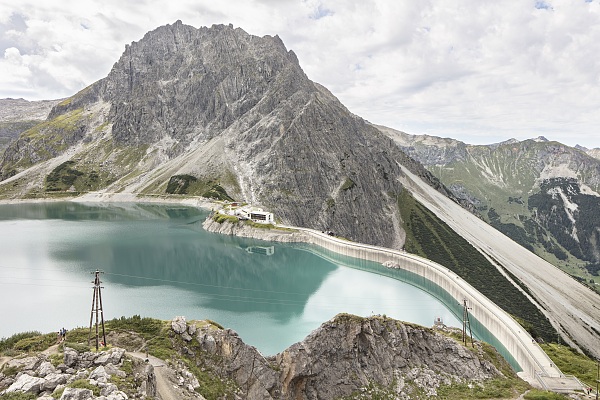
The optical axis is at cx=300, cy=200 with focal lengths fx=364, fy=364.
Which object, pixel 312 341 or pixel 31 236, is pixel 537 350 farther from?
pixel 31 236

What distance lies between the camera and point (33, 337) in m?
29.7

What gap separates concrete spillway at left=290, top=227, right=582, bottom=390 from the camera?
1585 inches

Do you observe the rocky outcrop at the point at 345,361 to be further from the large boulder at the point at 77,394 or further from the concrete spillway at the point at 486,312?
the large boulder at the point at 77,394

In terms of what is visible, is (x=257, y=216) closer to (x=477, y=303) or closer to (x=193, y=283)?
(x=193, y=283)

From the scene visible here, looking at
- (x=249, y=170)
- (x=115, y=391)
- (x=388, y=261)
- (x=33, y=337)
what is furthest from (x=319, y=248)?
(x=249, y=170)

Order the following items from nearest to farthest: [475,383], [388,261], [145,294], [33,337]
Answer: [33,337] < [475,383] < [145,294] < [388,261]

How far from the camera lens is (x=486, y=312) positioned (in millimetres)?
60125

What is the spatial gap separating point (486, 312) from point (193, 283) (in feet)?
173

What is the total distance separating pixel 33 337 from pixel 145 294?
32.5 m

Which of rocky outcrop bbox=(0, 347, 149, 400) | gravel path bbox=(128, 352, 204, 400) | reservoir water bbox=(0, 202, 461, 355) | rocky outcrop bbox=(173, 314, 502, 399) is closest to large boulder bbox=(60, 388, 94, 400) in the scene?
rocky outcrop bbox=(0, 347, 149, 400)

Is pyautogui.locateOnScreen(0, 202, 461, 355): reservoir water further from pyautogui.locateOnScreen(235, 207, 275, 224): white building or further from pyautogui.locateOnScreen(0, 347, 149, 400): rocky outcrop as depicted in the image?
pyautogui.locateOnScreen(0, 347, 149, 400): rocky outcrop

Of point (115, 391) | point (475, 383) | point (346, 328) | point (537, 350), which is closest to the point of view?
point (115, 391)

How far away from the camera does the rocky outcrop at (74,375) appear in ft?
61.8

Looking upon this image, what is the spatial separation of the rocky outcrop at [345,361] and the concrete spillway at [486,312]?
23.7 ft
